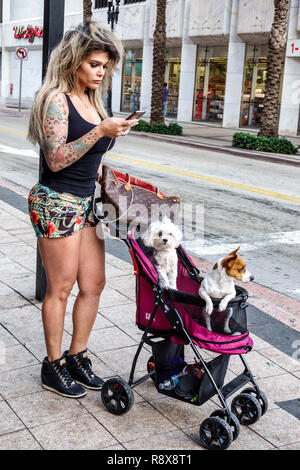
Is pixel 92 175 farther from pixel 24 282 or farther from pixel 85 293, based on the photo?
pixel 24 282

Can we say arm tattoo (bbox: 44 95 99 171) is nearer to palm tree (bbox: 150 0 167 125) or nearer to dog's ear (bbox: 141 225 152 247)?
dog's ear (bbox: 141 225 152 247)

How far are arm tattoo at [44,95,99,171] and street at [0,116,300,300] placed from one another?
12.5 ft

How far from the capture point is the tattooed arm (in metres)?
3.53

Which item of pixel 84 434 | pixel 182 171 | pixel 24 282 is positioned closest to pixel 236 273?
pixel 84 434

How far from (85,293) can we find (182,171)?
11.3 m

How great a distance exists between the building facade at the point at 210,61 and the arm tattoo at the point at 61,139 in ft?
74.7

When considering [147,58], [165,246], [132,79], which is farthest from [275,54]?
[132,79]

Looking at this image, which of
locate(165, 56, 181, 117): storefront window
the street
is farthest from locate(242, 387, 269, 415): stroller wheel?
locate(165, 56, 181, 117): storefront window

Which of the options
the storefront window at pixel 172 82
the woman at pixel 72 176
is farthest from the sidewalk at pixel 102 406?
the storefront window at pixel 172 82

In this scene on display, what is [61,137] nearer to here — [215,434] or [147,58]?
[215,434]

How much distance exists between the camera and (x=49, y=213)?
3740 millimetres

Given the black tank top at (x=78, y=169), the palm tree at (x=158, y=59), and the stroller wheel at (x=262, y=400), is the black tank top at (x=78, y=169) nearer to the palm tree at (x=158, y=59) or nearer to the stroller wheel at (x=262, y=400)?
the stroller wheel at (x=262, y=400)

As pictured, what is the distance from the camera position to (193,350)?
12.0 ft

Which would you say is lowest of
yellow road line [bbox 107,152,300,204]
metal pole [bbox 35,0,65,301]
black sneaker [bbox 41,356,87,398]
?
black sneaker [bbox 41,356,87,398]
